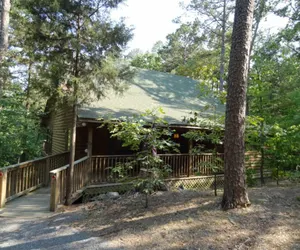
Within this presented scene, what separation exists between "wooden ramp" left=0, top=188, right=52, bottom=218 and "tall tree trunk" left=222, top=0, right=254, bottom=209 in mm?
4395

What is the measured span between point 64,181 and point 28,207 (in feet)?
3.55

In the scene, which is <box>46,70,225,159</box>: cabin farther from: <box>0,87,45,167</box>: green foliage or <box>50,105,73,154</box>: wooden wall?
<box>0,87,45,167</box>: green foliage

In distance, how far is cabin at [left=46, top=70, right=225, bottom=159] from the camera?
8883mm

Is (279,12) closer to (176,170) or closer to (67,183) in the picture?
(176,170)

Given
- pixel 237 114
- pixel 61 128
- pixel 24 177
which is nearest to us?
pixel 237 114

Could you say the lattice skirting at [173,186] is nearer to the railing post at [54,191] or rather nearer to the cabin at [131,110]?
the cabin at [131,110]

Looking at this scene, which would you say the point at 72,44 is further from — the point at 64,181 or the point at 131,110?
the point at 131,110

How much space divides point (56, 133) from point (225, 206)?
1150 centimetres

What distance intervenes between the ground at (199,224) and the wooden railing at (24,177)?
2.40 metres

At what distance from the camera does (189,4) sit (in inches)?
706

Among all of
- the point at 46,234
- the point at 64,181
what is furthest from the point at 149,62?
the point at 46,234

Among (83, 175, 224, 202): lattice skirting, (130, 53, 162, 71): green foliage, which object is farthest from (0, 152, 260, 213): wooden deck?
(130, 53, 162, 71): green foliage

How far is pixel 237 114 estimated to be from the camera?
195 inches

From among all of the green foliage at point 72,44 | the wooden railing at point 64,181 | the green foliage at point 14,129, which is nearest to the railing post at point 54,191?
the wooden railing at point 64,181
